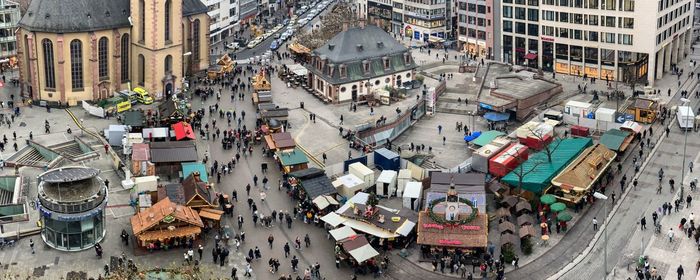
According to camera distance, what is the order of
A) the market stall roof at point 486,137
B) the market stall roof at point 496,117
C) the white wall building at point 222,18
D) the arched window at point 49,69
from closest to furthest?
the market stall roof at point 486,137 < the market stall roof at point 496,117 < the arched window at point 49,69 < the white wall building at point 222,18

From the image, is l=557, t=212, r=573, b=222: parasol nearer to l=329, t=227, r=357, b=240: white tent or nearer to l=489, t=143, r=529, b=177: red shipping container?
l=489, t=143, r=529, b=177: red shipping container

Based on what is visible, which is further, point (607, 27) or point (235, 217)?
point (607, 27)

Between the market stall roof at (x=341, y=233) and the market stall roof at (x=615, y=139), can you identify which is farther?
the market stall roof at (x=615, y=139)

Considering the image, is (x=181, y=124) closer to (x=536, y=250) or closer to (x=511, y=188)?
(x=511, y=188)

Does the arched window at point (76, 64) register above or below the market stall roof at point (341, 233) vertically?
above

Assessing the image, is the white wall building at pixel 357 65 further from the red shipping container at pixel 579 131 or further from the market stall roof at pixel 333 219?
the market stall roof at pixel 333 219

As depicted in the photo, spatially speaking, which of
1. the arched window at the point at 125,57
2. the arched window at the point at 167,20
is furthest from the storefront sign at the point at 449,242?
the arched window at the point at 125,57

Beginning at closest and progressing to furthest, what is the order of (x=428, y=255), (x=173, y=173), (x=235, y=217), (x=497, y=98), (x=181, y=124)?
(x=428, y=255) → (x=235, y=217) → (x=173, y=173) → (x=181, y=124) → (x=497, y=98)

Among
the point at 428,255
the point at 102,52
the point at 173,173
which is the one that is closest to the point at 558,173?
the point at 428,255
